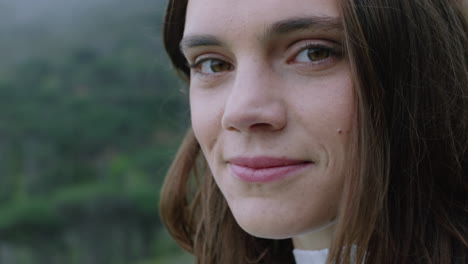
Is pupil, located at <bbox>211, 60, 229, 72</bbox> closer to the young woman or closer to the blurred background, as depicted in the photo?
the young woman

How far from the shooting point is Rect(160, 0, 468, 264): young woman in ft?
4.21

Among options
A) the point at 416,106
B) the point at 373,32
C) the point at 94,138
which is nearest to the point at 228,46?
the point at 373,32

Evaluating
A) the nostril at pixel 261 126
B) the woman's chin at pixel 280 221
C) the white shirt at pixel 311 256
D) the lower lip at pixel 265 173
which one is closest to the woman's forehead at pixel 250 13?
the nostril at pixel 261 126

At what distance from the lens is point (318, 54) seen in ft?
4.35

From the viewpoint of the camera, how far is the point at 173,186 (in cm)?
198

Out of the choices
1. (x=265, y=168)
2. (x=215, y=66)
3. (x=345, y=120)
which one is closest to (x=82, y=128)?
(x=215, y=66)

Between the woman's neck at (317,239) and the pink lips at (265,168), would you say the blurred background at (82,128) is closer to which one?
the woman's neck at (317,239)

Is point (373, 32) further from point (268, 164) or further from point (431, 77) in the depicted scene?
point (268, 164)

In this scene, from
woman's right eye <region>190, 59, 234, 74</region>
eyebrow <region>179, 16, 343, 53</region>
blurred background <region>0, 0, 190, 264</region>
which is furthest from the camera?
blurred background <region>0, 0, 190, 264</region>

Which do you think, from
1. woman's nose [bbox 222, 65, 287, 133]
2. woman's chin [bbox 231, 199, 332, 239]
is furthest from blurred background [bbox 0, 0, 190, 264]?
woman's nose [bbox 222, 65, 287, 133]

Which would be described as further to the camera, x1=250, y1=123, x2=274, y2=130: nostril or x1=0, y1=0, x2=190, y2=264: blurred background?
x1=0, y1=0, x2=190, y2=264: blurred background

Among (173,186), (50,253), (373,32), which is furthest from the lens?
(50,253)

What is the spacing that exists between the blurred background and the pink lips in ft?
20.5

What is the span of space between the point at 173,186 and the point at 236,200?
1.86ft
